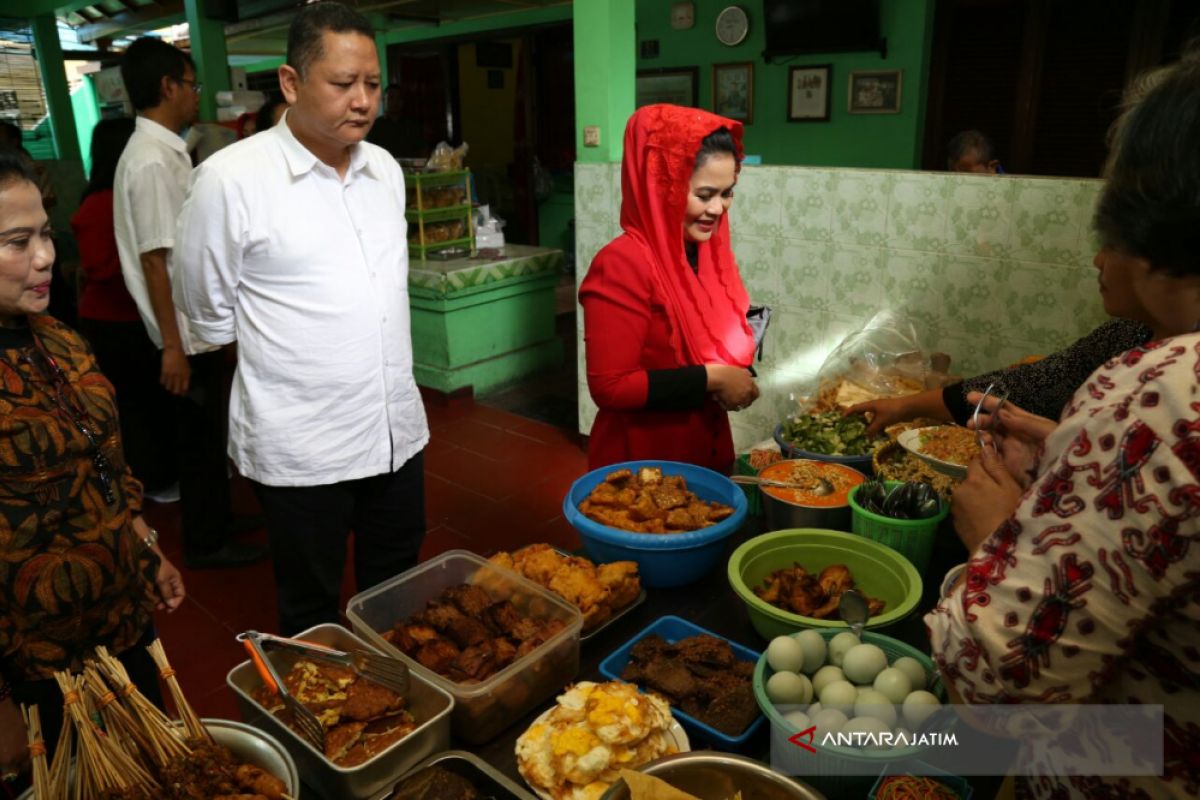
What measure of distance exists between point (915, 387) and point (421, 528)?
1.68 metres

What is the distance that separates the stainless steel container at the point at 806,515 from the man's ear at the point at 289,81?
4.77ft

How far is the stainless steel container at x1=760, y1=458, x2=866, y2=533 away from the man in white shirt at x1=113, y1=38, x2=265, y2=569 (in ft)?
6.35

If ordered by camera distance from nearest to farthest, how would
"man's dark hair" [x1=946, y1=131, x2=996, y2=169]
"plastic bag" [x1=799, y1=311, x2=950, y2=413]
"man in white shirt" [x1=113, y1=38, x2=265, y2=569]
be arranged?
"plastic bag" [x1=799, y1=311, x2=950, y2=413] < "man in white shirt" [x1=113, y1=38, x2=265, y2=569] < "man's dark hair" [x1=946, y1=131, x2=996, y2=169]

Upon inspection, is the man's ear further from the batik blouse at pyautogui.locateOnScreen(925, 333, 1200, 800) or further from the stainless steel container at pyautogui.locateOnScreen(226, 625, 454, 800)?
the batik blouse at pyautogui.locateOnScreen(925, 333, 1200, 800)

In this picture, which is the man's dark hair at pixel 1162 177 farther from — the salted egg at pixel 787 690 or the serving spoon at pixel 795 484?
the serving spoon at pixel 795 484

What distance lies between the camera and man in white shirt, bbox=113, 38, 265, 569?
287 cm

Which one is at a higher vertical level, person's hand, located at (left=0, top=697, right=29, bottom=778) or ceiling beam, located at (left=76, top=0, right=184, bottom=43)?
ceiling beam, located at (left=76, top=0, right=184, bottom=43)

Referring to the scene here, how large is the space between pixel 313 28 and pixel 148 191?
1.39 metres

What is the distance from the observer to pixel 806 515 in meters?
1.70

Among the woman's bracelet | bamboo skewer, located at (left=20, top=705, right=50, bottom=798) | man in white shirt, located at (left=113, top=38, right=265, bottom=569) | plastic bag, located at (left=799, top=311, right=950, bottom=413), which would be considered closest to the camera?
bamboo skewer, located at (left=20, top=705, right=50, bottom=798)

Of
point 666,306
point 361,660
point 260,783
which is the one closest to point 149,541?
point 361,660

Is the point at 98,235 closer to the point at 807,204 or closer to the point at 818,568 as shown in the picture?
the point at 807,204

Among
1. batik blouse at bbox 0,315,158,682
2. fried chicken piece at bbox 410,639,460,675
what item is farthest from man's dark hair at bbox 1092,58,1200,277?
batik blouse at bbox 0,315,158,682

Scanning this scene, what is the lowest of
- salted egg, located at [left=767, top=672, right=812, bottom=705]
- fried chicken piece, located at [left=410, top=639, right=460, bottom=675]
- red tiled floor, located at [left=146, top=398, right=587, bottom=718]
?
red tiled floor, located at [left=146, top=398, right=587, bottom=718]
